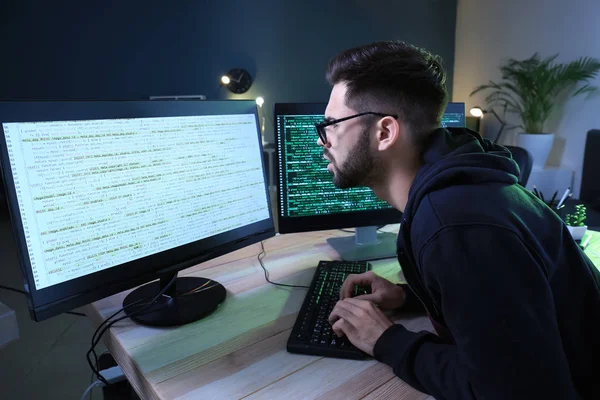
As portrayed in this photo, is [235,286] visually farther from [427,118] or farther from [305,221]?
[427,118]

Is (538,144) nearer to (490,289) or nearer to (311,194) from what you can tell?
(311,194)

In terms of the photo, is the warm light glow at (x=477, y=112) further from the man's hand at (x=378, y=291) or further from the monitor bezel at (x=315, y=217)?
the man's hand at (x=378, y=291)

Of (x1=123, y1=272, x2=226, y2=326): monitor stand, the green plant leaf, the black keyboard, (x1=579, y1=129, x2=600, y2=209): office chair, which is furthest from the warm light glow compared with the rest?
(x1=123, y1=272, x2=226, y2=326): monitor stand

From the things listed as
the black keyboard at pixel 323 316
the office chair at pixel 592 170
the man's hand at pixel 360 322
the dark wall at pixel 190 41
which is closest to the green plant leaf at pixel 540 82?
the office chair at pixel 592 170

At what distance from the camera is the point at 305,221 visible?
3.96 feet

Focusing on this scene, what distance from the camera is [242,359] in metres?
0.76

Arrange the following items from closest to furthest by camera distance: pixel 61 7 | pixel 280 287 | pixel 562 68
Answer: pixel 280 287
pixel 61 7
pixel 562 68

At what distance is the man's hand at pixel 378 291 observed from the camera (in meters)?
0.91

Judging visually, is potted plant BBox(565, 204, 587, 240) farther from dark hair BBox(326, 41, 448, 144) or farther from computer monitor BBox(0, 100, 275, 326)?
computer monitor BBox(0, 100, 275, 326)

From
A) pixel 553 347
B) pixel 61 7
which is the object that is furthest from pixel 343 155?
pixel 61 7

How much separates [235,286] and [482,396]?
0.63 meters

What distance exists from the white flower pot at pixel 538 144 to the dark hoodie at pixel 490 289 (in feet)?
12.1

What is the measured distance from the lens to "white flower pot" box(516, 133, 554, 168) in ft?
13.0

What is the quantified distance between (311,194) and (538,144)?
3.59 m
